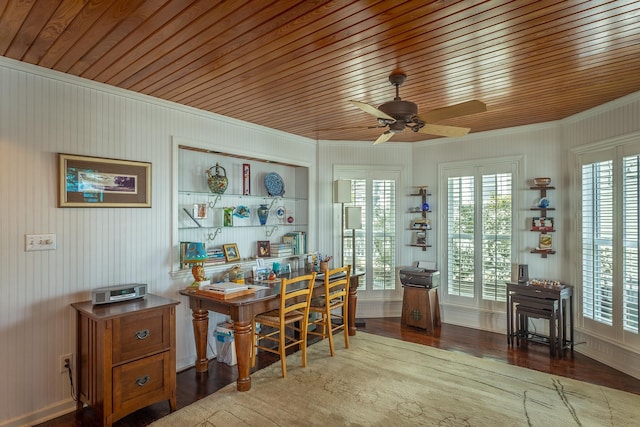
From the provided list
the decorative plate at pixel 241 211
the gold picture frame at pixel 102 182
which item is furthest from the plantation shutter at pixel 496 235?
the gold picture frame at pixel 102 182

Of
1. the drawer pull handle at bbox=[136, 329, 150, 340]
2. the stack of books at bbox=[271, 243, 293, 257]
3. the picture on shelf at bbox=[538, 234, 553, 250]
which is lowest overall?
the drawer pull handle at bbox=[136, 329, 150, 340]

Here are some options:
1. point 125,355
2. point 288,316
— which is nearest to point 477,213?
point 288,316

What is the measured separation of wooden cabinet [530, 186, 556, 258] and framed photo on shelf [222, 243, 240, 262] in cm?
341

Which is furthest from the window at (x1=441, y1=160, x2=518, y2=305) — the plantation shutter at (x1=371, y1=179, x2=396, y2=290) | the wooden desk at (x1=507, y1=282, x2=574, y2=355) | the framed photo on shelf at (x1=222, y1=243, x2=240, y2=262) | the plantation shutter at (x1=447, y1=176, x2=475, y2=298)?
the framed photo on shelf at (x1=222, y1=243, x2=240, y2=262)

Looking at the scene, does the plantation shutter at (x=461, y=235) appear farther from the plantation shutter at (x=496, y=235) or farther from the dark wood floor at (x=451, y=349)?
the dark wood floor at (x=451, y=349)

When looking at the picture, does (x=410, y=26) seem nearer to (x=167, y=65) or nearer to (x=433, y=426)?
(x=167, y=65)

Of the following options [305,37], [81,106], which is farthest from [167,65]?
[305,37]

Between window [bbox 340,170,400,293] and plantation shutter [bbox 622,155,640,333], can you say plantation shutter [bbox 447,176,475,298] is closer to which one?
window [bbox 340,170,400,293]

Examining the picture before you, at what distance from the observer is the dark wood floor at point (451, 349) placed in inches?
106

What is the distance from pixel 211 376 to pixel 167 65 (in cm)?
261

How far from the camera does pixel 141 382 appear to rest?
8.45 feet

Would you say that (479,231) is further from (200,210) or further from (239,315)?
(200,210)

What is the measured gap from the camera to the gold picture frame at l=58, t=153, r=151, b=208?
2744 mm

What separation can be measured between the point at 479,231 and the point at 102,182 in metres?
4.19
